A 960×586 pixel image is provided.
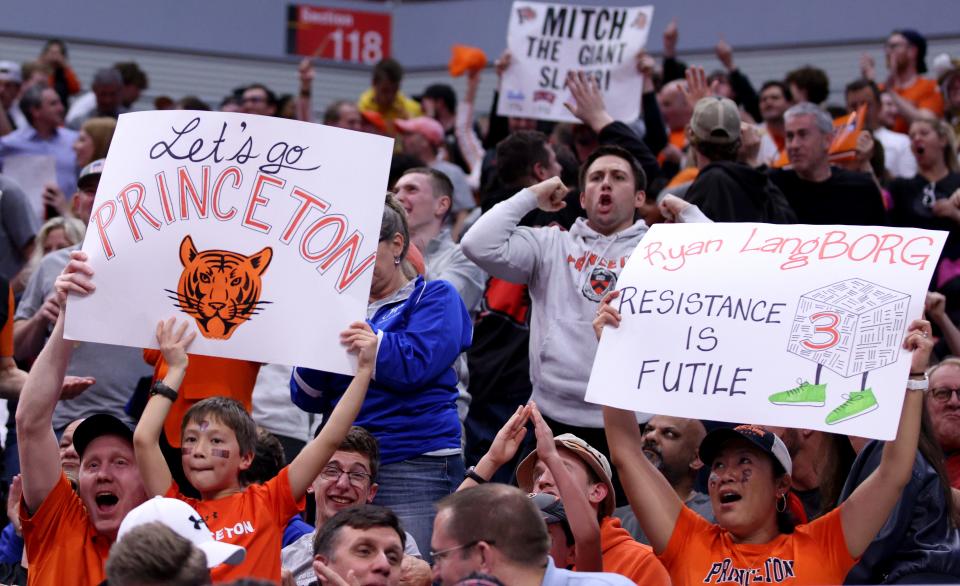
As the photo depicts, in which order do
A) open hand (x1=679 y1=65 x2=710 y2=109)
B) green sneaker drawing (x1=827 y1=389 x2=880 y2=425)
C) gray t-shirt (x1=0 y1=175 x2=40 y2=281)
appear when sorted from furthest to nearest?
gray t-shirt (x1=0 y1=175 x2=40 y2=281) → open hand (x1=679 y1=65 x2=710 y2=109) → green sneaker drawing (x1=827 y1=389 x2=880 y2=425)

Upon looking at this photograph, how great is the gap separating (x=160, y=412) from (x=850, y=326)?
89.4 inches

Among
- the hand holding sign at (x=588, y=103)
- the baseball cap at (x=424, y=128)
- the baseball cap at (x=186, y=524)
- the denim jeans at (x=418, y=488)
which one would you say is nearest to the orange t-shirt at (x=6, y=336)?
the denim jeans at (x=418, y=488)

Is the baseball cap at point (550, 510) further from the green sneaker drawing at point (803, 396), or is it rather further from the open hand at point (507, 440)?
the green sneaker drawing at point (803, 396)

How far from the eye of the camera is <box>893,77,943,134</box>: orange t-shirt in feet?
38.0

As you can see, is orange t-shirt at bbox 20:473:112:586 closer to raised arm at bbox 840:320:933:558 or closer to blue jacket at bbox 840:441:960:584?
raised arm at bbox 840:320:933:558

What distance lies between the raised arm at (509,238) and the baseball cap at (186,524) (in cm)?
226

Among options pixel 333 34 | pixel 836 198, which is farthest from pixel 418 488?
pixel 333 34

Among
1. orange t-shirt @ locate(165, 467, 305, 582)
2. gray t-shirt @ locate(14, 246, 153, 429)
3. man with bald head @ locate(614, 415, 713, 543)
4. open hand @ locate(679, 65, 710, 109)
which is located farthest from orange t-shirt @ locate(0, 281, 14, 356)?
open hand @ locate(679, 65, 710, 109)

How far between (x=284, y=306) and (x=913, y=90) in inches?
320

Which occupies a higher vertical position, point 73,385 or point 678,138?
point 678,138

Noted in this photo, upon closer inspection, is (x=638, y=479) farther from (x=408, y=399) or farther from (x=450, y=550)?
(x=450, y=550)

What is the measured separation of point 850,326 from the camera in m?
4.67

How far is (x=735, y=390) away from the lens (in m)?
4.72

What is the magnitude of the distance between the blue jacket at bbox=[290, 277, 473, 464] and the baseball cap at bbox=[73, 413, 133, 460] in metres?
0.64
